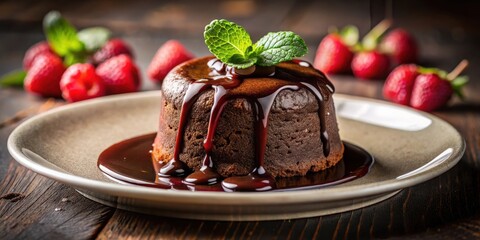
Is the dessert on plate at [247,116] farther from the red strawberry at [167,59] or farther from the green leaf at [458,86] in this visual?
the red strawberry at [167,59]

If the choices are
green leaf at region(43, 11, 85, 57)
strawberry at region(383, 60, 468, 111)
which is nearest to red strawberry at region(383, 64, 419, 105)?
strawberry at region(383, 60, 468, 111)

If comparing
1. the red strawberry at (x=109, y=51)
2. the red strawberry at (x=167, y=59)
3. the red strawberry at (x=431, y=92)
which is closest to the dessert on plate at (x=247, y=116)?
the red strawberry at (x=431, y=92)

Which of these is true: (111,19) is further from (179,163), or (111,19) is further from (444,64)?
(179,163)

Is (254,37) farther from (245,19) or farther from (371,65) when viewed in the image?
(371,65)

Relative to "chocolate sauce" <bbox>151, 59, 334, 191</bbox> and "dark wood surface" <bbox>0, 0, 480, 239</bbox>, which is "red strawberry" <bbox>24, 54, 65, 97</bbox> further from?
"chocolate sauce" <bbox>151, 59, 334, 191</bbox>

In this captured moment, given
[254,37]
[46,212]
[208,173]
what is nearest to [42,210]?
[46,212]

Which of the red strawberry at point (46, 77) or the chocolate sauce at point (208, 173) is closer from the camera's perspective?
the chocolate sauce at point (208, 173)
